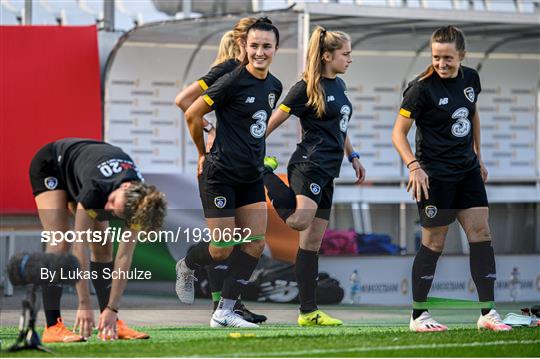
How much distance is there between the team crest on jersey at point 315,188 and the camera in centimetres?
875

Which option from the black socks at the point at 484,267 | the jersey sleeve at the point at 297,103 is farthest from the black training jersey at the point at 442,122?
the jersey sleeve at the point at 297,103

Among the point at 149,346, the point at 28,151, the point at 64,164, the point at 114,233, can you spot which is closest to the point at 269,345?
the point at 149,346

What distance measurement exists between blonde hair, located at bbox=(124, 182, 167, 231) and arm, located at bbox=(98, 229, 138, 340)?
1.14 feet

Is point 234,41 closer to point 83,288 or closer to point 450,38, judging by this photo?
point 450,38

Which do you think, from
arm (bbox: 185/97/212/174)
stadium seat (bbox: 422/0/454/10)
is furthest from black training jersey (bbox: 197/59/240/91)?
stadium seat (bbox: 422/0/454/10)

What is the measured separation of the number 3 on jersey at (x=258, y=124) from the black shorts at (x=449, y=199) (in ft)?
3.79

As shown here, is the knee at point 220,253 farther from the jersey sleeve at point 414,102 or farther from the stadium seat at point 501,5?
the stadium seat at point 501,5

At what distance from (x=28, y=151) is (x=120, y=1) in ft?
7.78

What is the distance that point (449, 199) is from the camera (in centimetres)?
827

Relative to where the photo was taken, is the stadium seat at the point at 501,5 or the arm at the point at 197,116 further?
the stadium seat at the point at 501,5

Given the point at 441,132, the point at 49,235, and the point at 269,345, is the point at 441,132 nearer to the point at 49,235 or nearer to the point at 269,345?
the point at 269,345

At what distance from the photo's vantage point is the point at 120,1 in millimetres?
15484

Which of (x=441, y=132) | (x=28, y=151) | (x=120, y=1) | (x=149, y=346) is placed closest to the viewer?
(x=149, y=346)

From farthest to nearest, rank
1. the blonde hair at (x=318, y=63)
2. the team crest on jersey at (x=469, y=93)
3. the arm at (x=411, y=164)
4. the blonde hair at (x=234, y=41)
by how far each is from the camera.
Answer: the blonde hair at (x=318, y=63)
the blonde hair at (x=234, y=41)
the team crest on jersey at (x=469, y=93)
the arm at (x=411, y=164)
